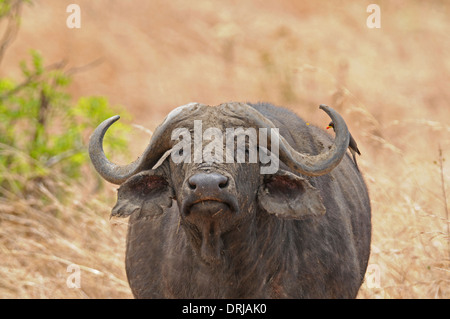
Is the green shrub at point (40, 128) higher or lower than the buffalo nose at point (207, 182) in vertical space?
higher

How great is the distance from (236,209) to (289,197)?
48cm

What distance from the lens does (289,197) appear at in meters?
5.18

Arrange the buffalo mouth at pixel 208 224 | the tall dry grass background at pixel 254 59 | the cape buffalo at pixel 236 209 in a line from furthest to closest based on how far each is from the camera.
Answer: the tall dry grass background at pixel 254 59 < the cape buffalo at pixel 236 209 < the buffalo mouth at pixel 208 224

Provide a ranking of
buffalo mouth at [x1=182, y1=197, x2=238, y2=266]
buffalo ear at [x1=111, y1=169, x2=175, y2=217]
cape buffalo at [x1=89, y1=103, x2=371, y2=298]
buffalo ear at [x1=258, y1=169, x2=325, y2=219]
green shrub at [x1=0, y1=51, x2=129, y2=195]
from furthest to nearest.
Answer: green shrub at [x1=0, y1=51, x2=129, y2=195]
buffalo ear at [x1=111, y1=169, x2=175, y2=217]
buffalo ear at [x1=258, y1=169, x2=325, y2=219]
cape buffalo at [x1=89, y1=103, x2=371, y2=298]
buffalo mouth at [x1=182, y1=197, x2=238, y2=266]

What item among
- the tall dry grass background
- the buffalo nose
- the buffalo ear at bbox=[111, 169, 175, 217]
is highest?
the tall dry grass background

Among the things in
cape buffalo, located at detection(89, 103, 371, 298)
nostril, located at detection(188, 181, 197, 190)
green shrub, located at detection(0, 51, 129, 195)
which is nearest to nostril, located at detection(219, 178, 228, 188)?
cape buffalo, located at detection(89, 103, 371, 298)

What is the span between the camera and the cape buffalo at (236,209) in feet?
16.2

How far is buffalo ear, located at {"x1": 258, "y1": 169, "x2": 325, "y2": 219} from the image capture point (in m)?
5.11

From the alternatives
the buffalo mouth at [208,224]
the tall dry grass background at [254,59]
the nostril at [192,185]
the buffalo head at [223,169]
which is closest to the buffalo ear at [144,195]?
the buffalo head at [223,169]

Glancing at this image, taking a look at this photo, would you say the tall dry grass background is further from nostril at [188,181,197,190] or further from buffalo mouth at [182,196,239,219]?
nostril at [188,181,197,190]

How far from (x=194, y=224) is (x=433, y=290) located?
8.90 feet

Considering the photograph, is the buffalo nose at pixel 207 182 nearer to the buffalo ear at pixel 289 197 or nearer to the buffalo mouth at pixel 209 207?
the buffalo mouth at pixel 209 207

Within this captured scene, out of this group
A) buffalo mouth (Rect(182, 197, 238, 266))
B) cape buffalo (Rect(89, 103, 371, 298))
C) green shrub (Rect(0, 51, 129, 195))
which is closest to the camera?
buffalo mouth (Rect(182, 197, 238, 266))
